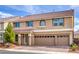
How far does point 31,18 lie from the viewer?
4.79m

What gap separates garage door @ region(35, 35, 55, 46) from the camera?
15.6 ft

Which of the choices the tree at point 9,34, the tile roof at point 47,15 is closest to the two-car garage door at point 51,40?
the tile roof at point 47,15

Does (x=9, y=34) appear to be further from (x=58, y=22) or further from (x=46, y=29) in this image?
(x=58, y=22)

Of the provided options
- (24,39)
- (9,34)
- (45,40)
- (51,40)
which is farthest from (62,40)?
(9,34)

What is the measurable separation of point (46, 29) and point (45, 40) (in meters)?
0.24

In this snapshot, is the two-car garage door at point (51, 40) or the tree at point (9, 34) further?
the tree at point (9, 34)

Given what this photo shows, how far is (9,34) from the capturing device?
484 cm

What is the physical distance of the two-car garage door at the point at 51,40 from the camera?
470cm

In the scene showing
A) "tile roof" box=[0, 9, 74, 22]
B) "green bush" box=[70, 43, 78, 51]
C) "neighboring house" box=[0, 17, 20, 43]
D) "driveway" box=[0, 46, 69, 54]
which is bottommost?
"driveway" box=[0, 46, 69, 54]

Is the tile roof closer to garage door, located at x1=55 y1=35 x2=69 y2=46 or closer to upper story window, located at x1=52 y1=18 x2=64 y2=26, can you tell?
upper story window, located at x1=52 y1=18 x2=64 y2=26

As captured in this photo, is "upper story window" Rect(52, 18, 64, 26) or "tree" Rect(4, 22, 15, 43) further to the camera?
"tree" Rect(4, 22, 15, 43)

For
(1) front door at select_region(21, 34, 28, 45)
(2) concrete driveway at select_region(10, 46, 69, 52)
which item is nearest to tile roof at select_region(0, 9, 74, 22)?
(1) front door at select_region(21, 34, 28, 45)

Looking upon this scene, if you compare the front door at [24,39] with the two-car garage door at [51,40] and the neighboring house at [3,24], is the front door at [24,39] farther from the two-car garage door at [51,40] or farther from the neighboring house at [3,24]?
the neighboring house at [3,24]

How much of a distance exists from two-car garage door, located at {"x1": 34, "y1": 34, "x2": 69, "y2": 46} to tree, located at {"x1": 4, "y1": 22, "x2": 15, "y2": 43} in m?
0.48
